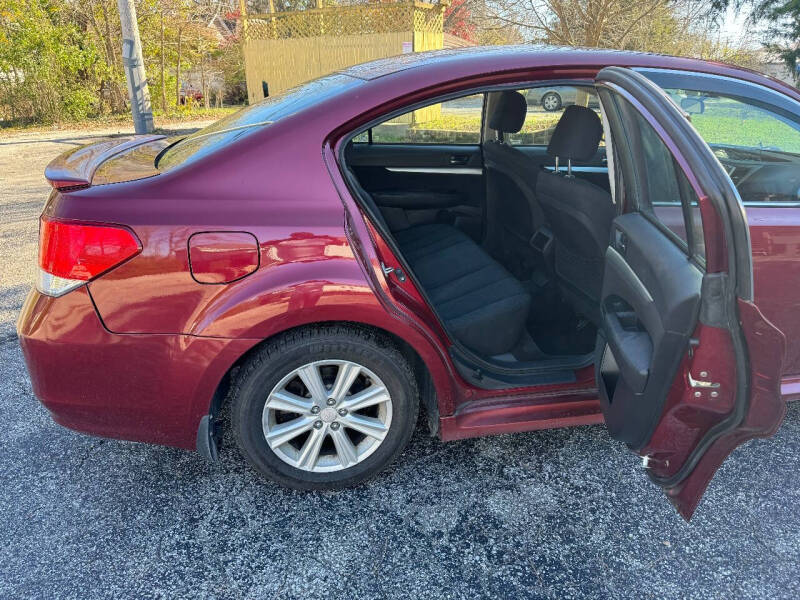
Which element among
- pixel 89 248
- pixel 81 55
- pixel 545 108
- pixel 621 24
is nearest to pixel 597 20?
pixel 621 24

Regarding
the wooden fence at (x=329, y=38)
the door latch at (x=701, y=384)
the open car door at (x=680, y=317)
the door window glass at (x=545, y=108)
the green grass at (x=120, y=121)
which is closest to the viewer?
the open car door at (x=680, y=317)

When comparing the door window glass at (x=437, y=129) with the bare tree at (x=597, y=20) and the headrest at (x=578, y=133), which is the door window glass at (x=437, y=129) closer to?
the headrest at (x=578, y=133)

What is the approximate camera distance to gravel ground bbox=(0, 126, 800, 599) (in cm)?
189

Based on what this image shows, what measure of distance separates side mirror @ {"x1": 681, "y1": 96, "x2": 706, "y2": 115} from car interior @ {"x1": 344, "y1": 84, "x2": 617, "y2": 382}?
33 centimetres

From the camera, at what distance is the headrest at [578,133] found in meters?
2.49

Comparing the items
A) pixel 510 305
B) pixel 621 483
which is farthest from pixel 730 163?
pixel 621 483

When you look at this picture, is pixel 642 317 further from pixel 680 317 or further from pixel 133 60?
pixel 133 60

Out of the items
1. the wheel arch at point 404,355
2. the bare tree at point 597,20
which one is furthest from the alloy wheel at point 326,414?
the bare tree at point 597,20

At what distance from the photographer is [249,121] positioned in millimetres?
2303

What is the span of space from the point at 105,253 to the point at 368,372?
0.94 meters

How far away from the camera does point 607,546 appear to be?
2.02m

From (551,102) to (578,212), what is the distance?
919 mm

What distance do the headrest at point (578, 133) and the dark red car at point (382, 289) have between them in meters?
0.01

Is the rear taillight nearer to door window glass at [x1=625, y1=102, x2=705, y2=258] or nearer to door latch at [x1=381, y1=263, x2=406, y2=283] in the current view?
door latch at [x1=381, y1=263, x2=406, y2=283]
